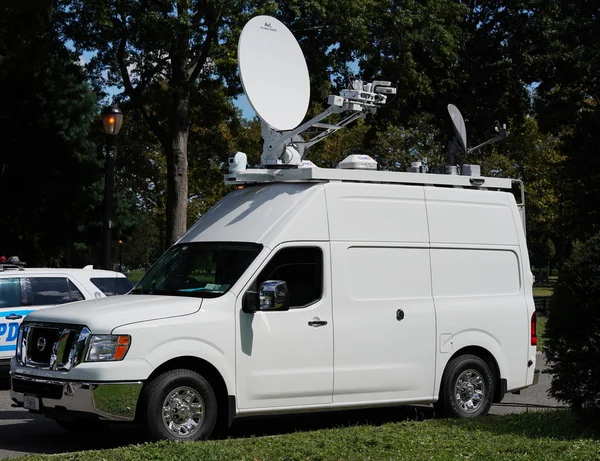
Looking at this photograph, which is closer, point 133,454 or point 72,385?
point 133,454

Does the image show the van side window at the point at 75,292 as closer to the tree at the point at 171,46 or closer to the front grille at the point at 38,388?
the front grille at the point at 38,388

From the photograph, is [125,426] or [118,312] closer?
[118,312]

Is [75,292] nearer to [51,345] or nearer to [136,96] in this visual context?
[51,345]

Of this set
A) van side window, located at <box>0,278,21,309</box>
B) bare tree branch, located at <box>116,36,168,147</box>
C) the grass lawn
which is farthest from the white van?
bare tree branch, located at <box>116,36,168,147</box>

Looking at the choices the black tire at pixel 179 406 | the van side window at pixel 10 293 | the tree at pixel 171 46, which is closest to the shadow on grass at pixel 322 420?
the black tire at pixel 179 406

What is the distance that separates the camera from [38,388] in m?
9.02

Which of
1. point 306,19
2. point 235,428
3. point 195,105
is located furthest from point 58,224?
point 235,428

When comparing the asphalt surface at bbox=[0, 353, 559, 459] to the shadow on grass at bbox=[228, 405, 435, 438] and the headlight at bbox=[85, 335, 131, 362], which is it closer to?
the shadow on grass at bbox=[228, 405, 435, 438]

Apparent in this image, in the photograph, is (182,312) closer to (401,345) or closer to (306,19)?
(401,345)

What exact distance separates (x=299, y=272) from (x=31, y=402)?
9.55ft

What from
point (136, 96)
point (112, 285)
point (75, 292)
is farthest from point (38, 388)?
point (136, 96)

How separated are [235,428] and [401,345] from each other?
2050 mm

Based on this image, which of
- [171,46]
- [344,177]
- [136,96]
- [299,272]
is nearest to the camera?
[299,272]

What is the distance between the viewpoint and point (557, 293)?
877cm
